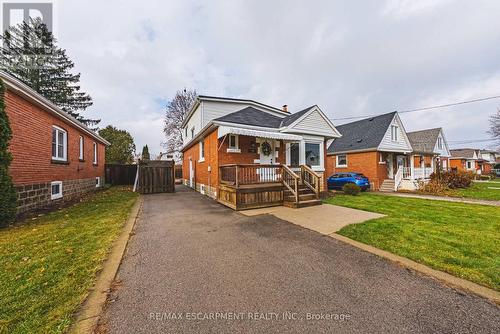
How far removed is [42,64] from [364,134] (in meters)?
41.5

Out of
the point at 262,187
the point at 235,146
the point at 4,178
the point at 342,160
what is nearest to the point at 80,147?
the point at 4,178

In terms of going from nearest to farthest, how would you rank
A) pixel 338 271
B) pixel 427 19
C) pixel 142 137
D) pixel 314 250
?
pixel 338 271 → pixel 314 250 → pixel 427 19 → pixel 142 137

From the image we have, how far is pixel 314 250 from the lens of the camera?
4.17 m

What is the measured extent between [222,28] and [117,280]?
12039 millimetres

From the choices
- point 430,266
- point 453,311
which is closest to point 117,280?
point 453,311

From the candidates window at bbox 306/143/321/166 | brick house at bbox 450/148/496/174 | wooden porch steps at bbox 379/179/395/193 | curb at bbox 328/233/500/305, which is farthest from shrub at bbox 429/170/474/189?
brick house at bbox 450/148/496/174

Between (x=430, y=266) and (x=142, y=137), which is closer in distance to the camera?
(x=430, y=266)

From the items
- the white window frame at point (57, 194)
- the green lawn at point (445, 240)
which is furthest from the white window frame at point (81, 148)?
the green lawn at point (445, 240)

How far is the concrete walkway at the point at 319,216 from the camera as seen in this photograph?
19.2 ft

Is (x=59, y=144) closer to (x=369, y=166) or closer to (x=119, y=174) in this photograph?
(x=119, y=174)

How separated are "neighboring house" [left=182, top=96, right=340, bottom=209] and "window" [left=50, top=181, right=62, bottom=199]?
6969 mm

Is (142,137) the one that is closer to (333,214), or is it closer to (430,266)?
(333,214)

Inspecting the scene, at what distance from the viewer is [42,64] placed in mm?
26391

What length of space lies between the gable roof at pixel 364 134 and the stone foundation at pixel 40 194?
71.2 ft
